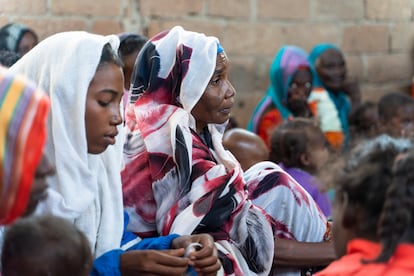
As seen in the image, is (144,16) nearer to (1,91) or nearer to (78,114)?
(78,114)

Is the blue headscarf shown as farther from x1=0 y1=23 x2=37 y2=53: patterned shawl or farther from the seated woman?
the seated woman

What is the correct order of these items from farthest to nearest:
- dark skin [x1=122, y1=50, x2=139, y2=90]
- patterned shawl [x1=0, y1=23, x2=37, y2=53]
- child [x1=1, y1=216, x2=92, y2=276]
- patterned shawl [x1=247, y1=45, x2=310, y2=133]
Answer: patterned shawl [x1=247, y1=45, x2=310, y2=133], patterned shawl [x1=0, y1=23, x2=37, y2=53], dark skin [x1=122, y1=50, x2=139, y2=90], child [x1=1, y1=216, x2=92, y2=276]

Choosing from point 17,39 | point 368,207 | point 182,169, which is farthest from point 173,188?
point 17,39

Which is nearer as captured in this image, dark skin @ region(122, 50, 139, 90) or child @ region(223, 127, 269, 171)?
child @ region(223, 127, 269, 171)

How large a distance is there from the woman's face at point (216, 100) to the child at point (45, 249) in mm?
1094

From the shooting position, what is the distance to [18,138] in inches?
87.4

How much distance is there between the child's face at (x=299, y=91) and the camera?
7.26 meters

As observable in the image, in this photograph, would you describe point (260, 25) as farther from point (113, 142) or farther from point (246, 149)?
point (113, 142)

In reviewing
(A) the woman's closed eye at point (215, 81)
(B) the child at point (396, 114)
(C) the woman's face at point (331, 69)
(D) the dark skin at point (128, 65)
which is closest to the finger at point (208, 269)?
(A) the woman's closed eye at point (215, 81)

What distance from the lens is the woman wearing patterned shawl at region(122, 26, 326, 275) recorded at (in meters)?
3.60

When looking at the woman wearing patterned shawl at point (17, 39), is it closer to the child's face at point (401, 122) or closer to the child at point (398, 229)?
the child's face at point (401, 122)

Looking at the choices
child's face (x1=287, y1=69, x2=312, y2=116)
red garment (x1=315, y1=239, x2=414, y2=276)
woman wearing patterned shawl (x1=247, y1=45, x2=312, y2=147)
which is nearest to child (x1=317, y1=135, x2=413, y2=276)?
red garment (x1=315, y1=239, x2=414, y2=276)

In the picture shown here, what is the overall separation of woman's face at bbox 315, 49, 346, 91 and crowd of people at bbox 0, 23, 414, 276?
362 centimetres

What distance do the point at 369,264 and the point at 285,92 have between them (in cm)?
491
